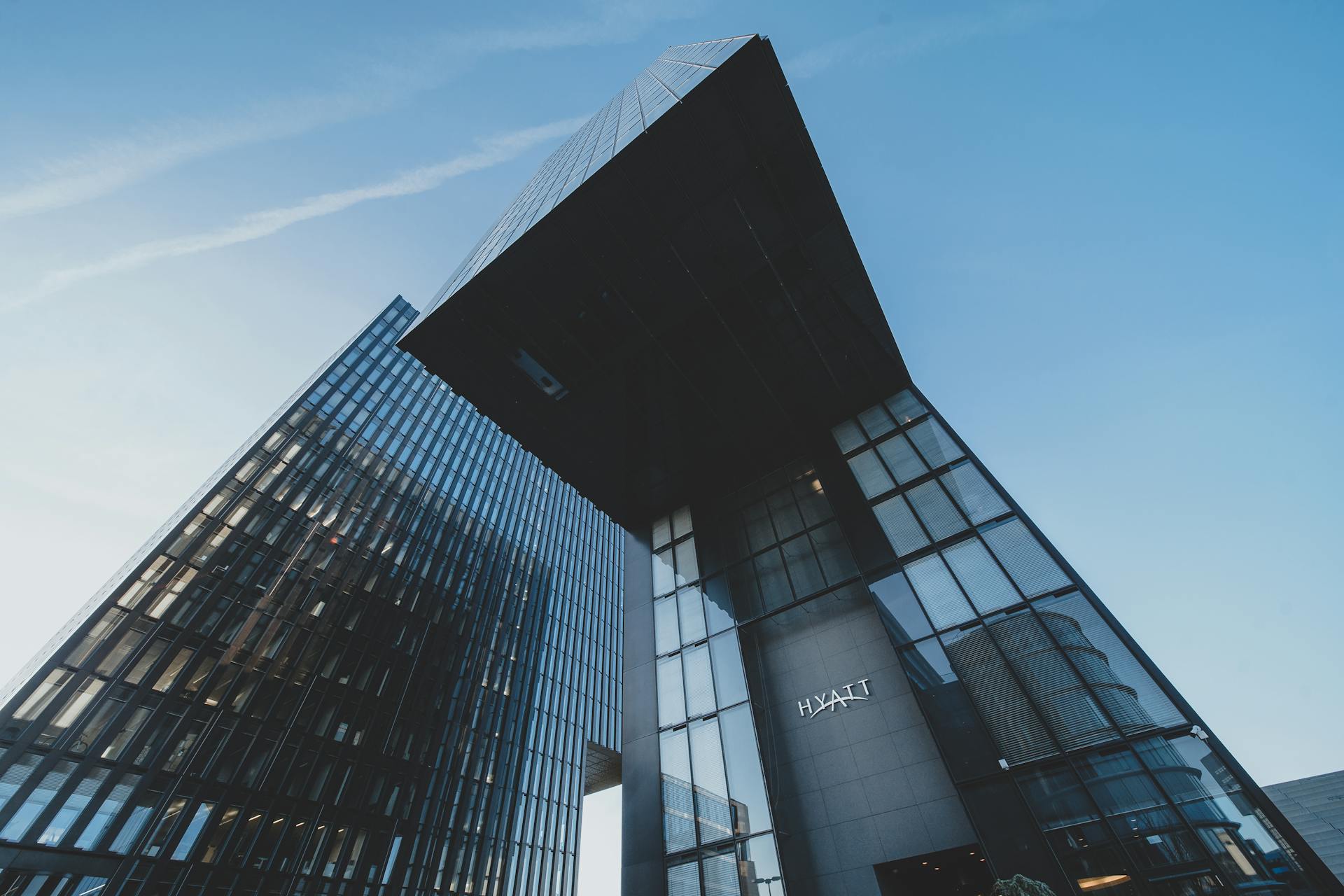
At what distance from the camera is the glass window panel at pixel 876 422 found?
17859 millimetres

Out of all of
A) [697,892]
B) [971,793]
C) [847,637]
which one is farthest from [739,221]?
[697,892]

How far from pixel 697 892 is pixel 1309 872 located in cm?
1006

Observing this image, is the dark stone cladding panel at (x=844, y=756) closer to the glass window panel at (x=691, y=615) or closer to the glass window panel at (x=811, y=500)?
the glass window panel at (x=691, y=615)

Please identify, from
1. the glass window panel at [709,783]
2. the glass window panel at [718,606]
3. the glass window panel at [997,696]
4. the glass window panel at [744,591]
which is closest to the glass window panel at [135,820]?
the glass window panel at [709,783]

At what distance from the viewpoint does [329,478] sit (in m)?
46.8

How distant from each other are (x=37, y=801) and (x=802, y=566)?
36174mm

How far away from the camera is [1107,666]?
33.4 ft

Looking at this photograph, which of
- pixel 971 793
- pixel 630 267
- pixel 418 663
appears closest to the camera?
pixel 971 793

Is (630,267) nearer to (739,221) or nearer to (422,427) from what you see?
(739,221)

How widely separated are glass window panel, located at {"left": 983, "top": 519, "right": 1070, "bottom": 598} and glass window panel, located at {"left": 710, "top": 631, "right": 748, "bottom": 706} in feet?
23.2

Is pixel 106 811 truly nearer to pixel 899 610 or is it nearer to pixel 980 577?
pixel 899 610

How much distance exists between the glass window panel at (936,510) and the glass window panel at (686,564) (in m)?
Answer: 7.18

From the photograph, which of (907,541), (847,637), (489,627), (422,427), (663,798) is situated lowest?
(663,798)

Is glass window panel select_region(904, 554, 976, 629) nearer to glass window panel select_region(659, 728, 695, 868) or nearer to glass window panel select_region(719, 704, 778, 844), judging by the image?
glass window panel select_region(719, 704, 778, 844)
